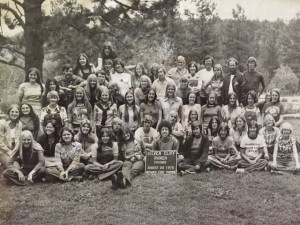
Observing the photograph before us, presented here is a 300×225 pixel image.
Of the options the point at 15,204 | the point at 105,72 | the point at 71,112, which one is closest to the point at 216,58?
the point at 105,72

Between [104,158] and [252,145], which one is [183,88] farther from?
[104,158]

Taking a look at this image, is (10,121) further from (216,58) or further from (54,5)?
(216,58)

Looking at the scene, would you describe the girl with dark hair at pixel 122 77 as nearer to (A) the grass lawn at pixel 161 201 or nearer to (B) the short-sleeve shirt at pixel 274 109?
(A) the grass lawn at pixel 161 201

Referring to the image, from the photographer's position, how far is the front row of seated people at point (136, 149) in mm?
3994

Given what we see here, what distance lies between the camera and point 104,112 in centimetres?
417

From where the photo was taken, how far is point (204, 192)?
12.7ft

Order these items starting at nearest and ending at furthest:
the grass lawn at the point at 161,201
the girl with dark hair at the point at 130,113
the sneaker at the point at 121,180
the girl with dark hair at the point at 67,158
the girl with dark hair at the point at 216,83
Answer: the grass lawn at the point at 161,201 < the sneaker at the point at 121,180 < the girl with dark hair at the point at 67,158 < the girl with dark hair at the point at 130,113 < the girl with dark hair at the point at 216,83

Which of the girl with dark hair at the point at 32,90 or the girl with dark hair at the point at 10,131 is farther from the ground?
the girl with dark hair at the point at 32,90

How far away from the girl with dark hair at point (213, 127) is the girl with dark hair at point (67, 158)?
1.07 meters

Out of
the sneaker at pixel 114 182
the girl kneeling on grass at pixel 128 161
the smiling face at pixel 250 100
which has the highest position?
the smiling face at pixel 250 100

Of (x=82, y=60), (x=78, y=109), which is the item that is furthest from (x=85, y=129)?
(x=82, y=60)

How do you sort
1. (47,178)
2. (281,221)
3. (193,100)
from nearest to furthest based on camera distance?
(281,221), (47,178), (193,100)

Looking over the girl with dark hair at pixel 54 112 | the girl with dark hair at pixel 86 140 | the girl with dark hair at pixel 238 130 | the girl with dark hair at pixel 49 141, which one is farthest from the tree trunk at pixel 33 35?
the girl with dark hair at pixel 238 130

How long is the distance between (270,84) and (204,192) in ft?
3.76
